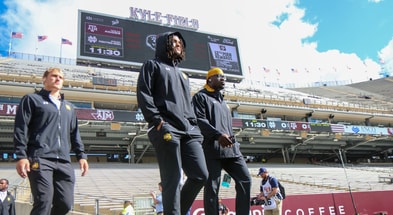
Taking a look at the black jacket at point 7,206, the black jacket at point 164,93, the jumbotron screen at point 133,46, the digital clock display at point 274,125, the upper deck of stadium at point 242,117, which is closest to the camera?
the black jacket at point 164,93

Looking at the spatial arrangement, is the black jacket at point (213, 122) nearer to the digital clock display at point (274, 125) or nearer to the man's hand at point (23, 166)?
the man's hand at point (23, 166)

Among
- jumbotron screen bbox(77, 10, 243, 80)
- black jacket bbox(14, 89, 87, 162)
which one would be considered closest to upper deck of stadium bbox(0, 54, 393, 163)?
jumbotron screen bbox(77, 10, 243, 80)

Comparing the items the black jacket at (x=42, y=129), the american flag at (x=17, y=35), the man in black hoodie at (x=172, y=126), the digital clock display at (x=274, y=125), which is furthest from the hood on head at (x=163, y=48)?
the american flag at (x=17, y=35)

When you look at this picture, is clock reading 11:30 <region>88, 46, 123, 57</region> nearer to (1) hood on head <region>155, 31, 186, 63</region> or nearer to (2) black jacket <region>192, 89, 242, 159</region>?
(2) black jacket <region>192, 89, 242, 159</region>

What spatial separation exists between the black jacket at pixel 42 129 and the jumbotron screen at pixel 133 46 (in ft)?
74.2

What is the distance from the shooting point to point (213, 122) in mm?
3771

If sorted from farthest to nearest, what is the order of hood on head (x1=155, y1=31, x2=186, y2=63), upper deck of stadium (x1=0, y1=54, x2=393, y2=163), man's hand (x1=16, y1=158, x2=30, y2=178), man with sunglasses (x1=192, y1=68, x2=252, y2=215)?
upper deck of stadium (x1=0, y1=54, x2=393, y2=163)
man with sunglasses (x1=192, y1=68, x2=252, y2=215)
hood on head (x1=155, y1=31, x2=186, y2=63)
man's hand (x1=16, y1=158, x2=30, y2=178)

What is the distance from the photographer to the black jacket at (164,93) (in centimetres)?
268

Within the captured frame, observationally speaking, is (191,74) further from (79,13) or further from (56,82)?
(56,82)

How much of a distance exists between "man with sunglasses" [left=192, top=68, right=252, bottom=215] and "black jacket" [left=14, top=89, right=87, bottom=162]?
4.26 feet

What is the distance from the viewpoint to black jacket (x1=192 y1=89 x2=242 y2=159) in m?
3.52

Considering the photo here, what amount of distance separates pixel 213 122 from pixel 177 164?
1270 mm

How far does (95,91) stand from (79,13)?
6238 mm

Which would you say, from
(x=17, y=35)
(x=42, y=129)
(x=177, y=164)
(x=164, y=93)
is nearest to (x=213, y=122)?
(x=164, y=93)
